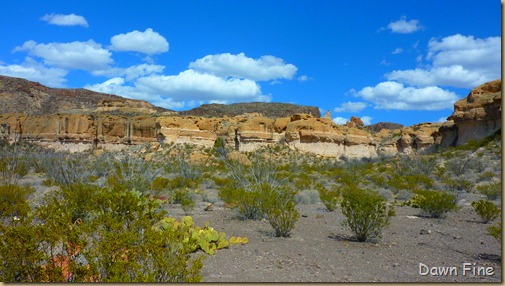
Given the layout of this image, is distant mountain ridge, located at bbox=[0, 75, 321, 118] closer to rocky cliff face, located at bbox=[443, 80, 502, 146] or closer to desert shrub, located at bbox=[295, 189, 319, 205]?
rocky cliff face, located at bbox=[443, 80, 502, 146]

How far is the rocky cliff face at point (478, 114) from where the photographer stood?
36.3 metres

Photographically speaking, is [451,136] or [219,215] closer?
[219,215]

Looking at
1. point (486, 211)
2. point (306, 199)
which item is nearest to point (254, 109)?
point (306, 199)

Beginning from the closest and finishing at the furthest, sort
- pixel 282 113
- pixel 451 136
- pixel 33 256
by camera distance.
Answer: pixel 33 256
pixel 451 136
pixel 282 113

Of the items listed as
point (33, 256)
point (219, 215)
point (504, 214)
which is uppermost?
point (504, 214)

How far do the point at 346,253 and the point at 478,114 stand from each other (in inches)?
1421

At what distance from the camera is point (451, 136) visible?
43.1m

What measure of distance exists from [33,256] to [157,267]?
1.12 metres

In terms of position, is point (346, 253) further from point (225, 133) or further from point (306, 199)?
point (225, 133)

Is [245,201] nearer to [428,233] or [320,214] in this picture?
[320,214]

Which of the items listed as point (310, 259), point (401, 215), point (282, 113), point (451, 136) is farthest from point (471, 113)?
point (282, 113)

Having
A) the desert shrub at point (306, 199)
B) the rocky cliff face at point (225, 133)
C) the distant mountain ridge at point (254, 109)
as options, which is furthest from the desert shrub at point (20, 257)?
the distant mountain ridge at point (254, 109)

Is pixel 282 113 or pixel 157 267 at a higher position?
pixel 282 113

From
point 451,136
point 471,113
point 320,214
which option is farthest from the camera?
point 451,136
